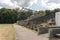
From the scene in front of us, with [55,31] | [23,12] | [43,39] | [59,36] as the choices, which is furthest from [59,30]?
[23,12]

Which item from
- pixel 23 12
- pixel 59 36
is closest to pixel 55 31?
pixel 59 36

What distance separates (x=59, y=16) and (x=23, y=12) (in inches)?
2559

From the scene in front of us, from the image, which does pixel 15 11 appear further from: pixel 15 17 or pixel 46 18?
pixel 46 18

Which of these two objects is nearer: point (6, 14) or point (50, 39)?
point (50, 39)

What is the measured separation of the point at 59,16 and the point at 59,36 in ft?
2.91

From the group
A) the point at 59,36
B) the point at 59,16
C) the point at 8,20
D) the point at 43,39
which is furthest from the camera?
the point at 8,20

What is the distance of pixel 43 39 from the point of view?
296 inches

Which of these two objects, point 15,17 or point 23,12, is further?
point 15,17

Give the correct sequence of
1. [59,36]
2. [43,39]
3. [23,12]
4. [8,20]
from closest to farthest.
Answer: [59,36]
[43,39]
[23,12]
[8,20]

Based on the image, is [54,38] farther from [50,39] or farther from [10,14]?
[10,14]

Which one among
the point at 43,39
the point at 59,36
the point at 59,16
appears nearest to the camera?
the point at 59,36

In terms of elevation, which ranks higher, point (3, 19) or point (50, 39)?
point (50, 39)

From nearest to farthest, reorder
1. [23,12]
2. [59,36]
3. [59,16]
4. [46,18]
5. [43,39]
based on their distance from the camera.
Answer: [59,36], [59,16], [43,39], [46,18], [23,12]

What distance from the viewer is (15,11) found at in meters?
82.6
